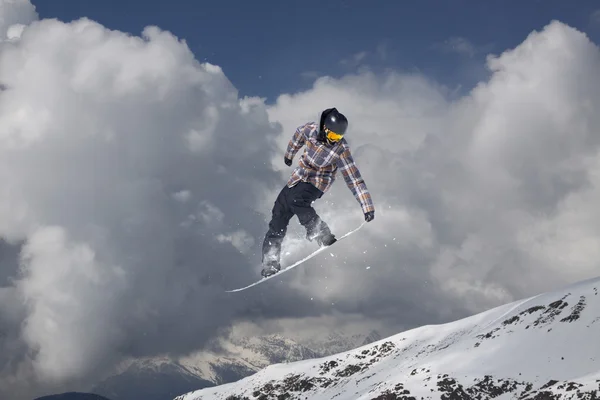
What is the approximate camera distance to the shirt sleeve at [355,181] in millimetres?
12727

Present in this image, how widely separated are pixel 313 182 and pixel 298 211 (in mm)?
922

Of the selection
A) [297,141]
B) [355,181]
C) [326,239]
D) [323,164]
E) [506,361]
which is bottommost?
[506,361]

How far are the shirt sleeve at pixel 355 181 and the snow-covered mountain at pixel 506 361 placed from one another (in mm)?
42493

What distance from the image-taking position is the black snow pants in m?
13.8

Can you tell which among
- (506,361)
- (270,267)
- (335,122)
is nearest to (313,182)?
(335,122)

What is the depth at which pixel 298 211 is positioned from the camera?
14047 millimetres

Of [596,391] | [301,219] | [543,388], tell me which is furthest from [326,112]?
[543,388]

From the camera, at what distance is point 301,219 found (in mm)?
14055

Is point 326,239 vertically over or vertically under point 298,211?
under

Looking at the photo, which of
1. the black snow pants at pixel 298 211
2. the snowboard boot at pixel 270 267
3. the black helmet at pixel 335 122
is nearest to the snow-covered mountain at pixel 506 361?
the snowboard boot at pixel 270 267

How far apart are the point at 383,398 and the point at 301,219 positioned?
6755 centimetres

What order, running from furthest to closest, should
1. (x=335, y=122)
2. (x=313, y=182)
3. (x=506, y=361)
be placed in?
1. (x=506, y=361)
2. (x=313, y=182)
3. (x=335, y=122)

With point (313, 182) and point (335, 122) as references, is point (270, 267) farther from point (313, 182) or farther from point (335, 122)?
point (335, 122)

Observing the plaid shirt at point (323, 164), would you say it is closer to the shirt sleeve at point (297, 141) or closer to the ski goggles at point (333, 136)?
the shirt sleeve at point (297, 141)
